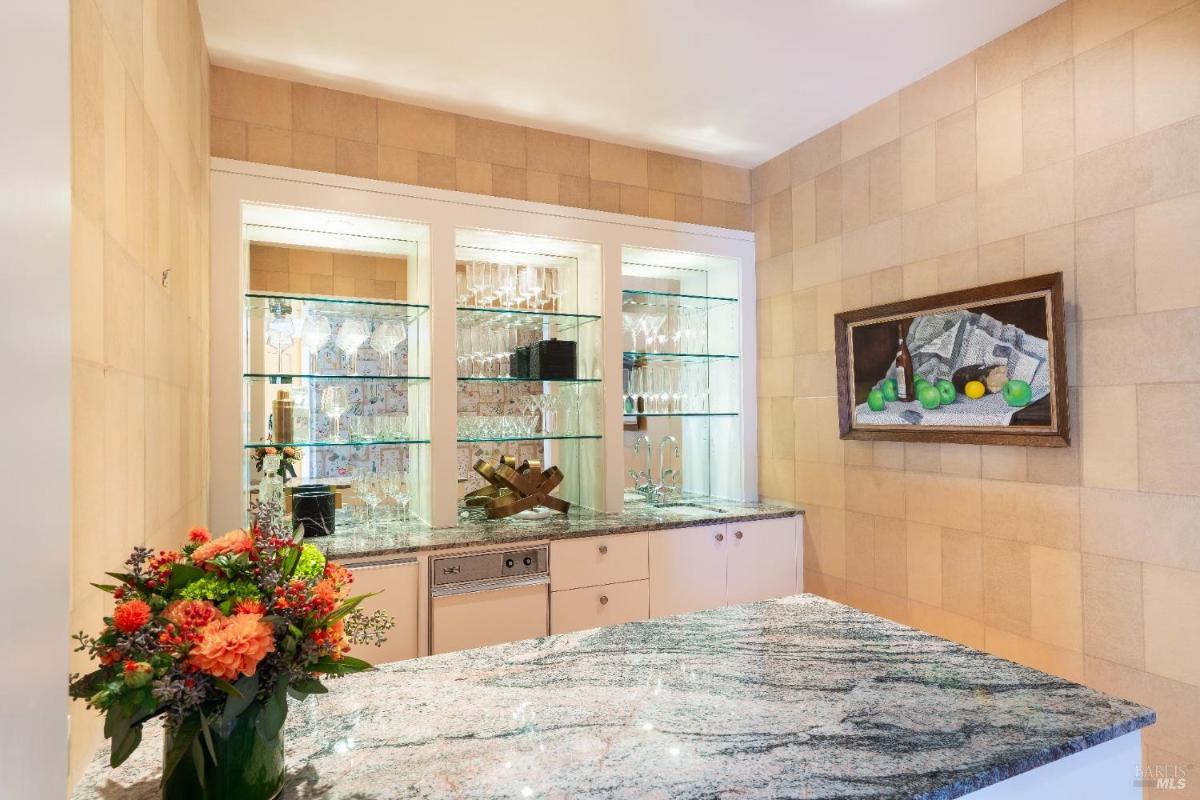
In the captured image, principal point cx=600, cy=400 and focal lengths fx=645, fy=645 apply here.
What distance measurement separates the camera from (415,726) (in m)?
1.05

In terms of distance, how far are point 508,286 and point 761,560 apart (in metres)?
1.79

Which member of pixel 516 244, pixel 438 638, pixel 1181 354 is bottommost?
pixel 438 638

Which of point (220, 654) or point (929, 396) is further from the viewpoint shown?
point (929, 396)

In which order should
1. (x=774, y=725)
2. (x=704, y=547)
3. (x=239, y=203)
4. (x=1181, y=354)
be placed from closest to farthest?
(x=774, y=725) → (x=1181, y=354) → (x=239, y=203) → (x=704, y=547)

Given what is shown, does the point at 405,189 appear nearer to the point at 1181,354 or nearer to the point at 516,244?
the point at 516,244

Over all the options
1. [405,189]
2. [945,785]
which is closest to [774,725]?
[945,785]

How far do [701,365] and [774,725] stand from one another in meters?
2.64

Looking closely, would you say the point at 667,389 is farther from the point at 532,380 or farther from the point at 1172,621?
the point at 1172,621

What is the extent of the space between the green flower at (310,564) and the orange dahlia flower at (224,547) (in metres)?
0.06

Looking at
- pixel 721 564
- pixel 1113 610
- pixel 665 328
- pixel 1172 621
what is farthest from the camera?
pixel 665 328

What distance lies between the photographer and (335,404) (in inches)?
107

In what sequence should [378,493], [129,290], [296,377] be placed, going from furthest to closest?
1. [378,493]
2. [296,377]
3. [129,290]

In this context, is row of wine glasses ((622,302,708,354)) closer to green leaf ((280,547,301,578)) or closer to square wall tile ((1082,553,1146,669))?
square wall tile ((1082,553,1146,669))

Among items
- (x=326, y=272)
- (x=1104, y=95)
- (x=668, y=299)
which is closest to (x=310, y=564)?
(x=326, y=272)
